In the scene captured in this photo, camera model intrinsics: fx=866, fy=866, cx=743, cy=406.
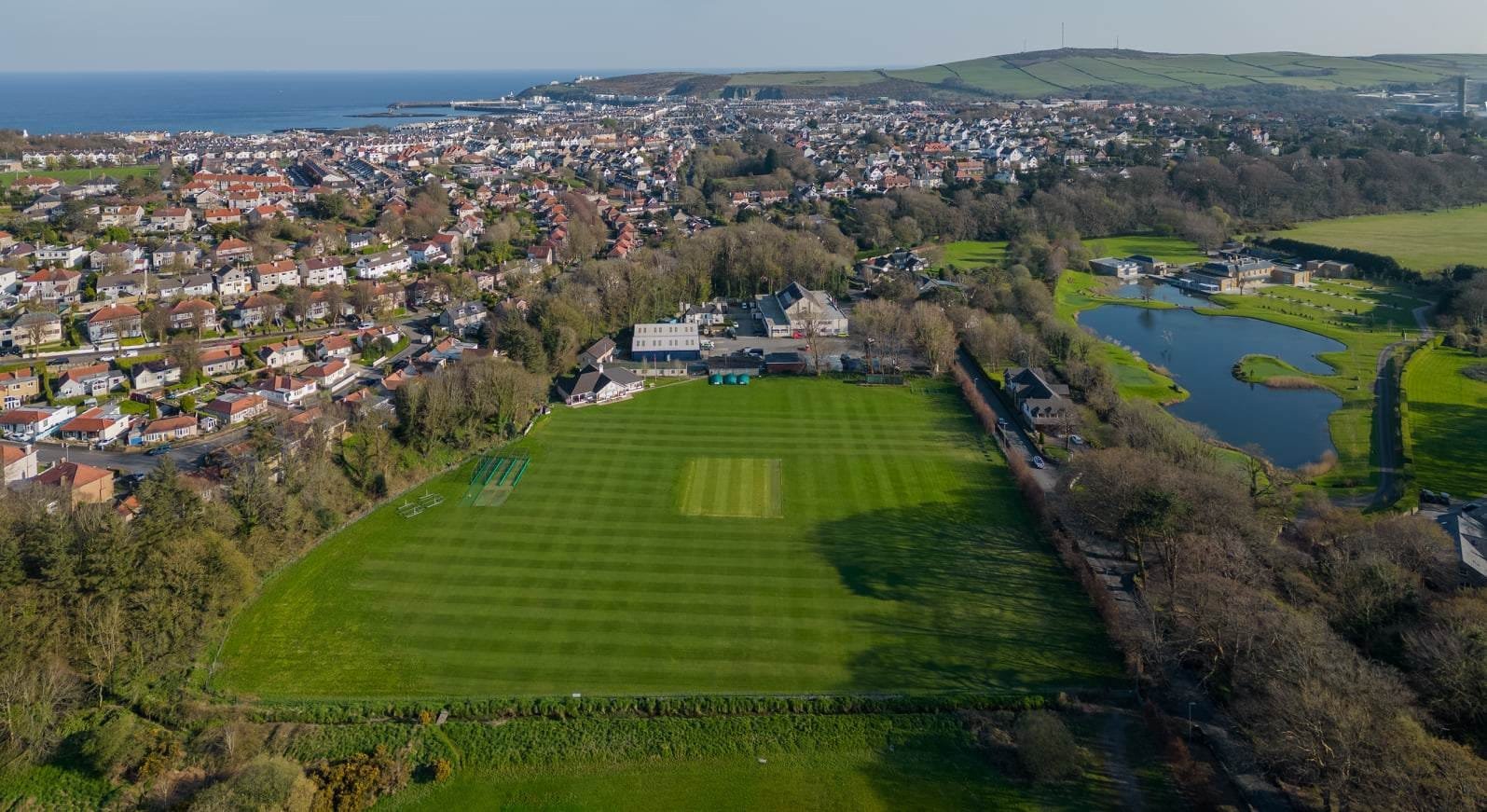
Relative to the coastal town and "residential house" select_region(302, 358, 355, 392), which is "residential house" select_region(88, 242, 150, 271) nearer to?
the coastal town

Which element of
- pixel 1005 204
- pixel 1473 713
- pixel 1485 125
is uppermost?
pixel 1485 125

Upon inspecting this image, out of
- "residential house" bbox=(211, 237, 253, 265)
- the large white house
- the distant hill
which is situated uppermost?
the distant hill

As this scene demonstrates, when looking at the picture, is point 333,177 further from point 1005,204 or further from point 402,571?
point 402,571

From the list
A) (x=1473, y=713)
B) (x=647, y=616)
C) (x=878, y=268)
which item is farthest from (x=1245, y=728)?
(x=878, y=268)

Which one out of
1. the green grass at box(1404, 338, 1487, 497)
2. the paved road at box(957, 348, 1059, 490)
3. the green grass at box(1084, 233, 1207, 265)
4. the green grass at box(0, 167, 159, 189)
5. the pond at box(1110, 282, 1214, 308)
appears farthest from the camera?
the green grass at box(0, 167, 159, 189)

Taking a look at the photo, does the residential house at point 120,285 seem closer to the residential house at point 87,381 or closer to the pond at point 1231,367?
the residential house at point 87,381

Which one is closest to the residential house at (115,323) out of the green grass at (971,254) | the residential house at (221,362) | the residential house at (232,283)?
the residential house at (221,362)

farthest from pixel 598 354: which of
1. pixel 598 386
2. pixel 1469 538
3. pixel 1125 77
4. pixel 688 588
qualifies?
pixel 1125 77

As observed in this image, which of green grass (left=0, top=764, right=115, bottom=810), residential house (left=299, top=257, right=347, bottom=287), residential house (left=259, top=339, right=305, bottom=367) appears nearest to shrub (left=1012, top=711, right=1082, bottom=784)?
green grass (left=0, top=764, right=115, bottom=810)
